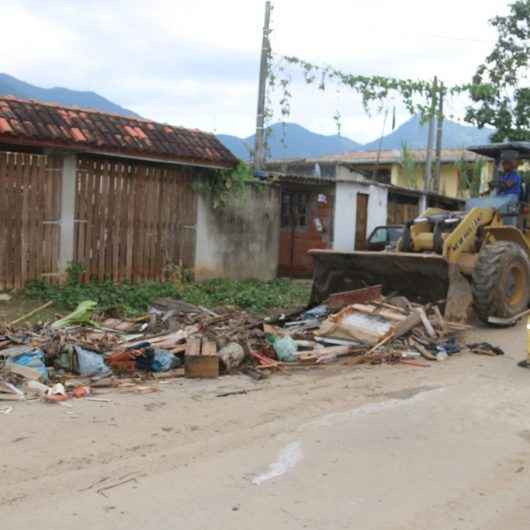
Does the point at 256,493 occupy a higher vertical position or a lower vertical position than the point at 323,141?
lower

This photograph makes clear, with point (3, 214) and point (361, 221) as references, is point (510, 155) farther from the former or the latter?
point (3, 214)

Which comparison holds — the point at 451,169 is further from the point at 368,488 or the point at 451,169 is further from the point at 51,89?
the point at 368,488

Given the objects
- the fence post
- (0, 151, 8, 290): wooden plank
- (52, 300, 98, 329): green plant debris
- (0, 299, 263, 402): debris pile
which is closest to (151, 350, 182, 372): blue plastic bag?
(0, 299, 263, 402): debris pile

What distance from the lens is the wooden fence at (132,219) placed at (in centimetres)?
1266

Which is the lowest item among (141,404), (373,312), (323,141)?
(141,404)

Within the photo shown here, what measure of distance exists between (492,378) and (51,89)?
37612 mm

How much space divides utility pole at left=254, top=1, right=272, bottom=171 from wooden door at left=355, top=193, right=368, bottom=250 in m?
3.23

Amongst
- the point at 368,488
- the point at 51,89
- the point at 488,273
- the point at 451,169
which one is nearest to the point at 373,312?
the point at 488,273

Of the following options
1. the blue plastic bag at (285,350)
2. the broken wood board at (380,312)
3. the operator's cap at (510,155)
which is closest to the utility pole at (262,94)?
the operator's cap at (510,155)

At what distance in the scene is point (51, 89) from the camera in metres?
40.2

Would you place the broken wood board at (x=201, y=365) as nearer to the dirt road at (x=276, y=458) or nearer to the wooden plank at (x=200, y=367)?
the wooden plank at (x=200, y=367)

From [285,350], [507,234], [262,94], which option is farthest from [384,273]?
[262,94]

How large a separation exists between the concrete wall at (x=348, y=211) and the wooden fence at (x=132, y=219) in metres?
5.54

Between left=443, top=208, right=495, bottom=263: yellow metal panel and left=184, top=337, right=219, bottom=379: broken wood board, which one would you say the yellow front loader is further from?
left=184, top=337, right=219, bottom=379: broken wood board
